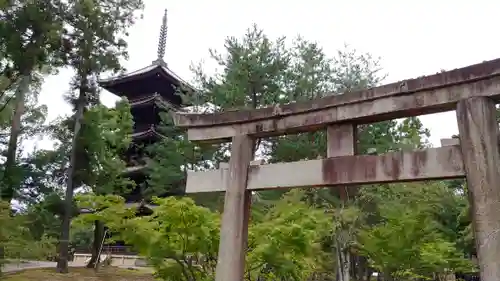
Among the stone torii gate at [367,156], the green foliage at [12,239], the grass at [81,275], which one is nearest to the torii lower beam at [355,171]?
the stone torii gate at [367,156]

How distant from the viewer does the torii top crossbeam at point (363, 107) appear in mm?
Answer: 3877

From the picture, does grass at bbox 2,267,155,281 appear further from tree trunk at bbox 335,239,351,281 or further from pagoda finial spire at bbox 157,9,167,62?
pagoda finial spire at bbox 157,9,167,62

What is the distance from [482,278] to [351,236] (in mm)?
9201

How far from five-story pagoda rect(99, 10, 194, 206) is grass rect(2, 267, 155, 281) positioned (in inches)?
241

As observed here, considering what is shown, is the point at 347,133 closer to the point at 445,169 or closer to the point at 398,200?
the point at 445,169

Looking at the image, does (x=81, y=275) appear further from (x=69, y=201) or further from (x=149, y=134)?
(x=149, y=134)

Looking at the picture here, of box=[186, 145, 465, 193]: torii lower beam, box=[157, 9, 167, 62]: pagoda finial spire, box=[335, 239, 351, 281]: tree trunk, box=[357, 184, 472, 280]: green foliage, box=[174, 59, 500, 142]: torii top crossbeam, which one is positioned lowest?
box=[335, 239, 351, 281]: tree trunk

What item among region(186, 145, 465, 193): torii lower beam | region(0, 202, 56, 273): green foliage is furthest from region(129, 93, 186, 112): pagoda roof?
region(186, 145, 465, 193): torii lower beam

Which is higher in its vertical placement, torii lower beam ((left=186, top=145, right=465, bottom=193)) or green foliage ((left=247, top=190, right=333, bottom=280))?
torii lower beam ((left=186, top=145, right=465, bottom=193))

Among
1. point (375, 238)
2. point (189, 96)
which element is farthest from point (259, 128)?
point (189, 96)

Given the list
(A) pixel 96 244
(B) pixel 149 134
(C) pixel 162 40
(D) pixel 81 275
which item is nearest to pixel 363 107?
(D) pixel 81 275

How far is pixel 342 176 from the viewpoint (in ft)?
14.4

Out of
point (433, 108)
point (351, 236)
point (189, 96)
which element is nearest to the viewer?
point (433, 108)

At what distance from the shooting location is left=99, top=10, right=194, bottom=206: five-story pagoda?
76.7 feet
